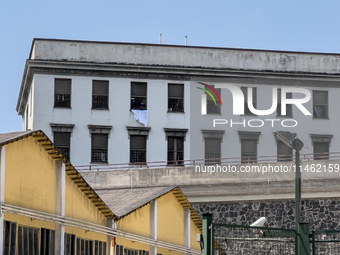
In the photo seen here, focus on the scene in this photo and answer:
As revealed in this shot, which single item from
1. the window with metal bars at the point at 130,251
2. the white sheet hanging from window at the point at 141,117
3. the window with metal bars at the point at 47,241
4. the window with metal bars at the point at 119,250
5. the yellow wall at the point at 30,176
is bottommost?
the window with metal bars at the point at 130,251

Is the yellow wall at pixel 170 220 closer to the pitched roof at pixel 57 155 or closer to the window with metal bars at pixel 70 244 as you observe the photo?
the pitched roof at pixel 57 155

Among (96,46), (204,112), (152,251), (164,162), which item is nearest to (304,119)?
(204,112)

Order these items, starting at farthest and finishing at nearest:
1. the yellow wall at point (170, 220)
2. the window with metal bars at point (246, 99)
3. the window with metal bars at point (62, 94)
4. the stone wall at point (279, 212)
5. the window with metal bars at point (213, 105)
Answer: the window with metal bars at point (246, 99)
the window with metal bars at point (213, 105)
the window with metal bars at point (62, 94)
the stone wall at point (279, 212)
the yellow wall at point (170, 220)

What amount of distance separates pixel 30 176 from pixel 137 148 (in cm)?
2787

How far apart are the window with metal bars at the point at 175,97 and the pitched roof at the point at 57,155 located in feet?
83.5

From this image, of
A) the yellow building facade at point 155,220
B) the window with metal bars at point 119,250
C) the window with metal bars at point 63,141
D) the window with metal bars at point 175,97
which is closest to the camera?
the window with metal bars at point 119,250

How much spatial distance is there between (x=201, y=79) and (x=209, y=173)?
44.8ft

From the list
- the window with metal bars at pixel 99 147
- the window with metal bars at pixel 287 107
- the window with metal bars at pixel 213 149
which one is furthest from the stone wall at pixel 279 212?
the window with metal bars at pixel 287 107

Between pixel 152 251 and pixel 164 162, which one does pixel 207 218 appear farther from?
pixel 164 162

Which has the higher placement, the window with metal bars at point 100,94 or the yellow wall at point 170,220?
the window with metal bars at point 100,94

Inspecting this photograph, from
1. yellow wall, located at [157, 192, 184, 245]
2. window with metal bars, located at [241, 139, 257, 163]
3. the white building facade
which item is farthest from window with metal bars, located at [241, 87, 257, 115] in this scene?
yellow wall, located at [157, 192, 184, 245]

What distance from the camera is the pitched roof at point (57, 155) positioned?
53.4ft

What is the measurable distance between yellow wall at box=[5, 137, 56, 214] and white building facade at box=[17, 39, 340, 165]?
2604 centimetres

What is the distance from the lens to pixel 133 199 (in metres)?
23.2
